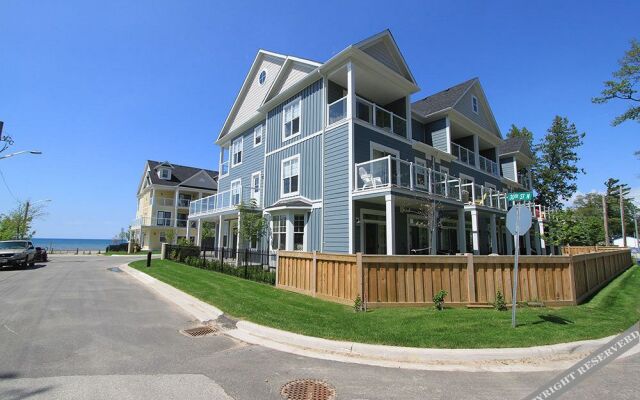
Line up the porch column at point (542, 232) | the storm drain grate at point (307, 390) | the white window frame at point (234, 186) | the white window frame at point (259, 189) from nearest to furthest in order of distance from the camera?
the storm drain grate at point (307, 390), the white window frame at point (259, 189), the white window frame at point (234, 186), the porch column at point (542, 232)

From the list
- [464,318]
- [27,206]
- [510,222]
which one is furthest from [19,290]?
[27,206]

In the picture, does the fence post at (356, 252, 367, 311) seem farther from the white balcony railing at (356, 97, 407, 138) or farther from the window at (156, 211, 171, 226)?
the window at (156, 211, 171, 226)

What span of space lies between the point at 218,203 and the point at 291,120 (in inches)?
349

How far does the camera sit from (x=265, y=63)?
2131 cm

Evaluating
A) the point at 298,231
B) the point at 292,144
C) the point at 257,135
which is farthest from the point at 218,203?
the point at 298,231

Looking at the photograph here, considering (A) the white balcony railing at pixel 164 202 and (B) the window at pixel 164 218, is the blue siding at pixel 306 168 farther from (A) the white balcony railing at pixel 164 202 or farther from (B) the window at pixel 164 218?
(A) the white balcony railing at pixel 164 202

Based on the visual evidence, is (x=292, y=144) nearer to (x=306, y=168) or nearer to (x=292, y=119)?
(x=292, y=119)

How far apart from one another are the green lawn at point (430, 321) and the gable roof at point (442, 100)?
14.5 metres

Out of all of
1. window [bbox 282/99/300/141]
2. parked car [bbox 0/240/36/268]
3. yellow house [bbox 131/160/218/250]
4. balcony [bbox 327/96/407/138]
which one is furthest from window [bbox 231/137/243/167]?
yellow house [bbox 131/160/218/250]

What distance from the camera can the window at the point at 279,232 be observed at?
17.3m

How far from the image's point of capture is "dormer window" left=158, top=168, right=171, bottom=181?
155 ft

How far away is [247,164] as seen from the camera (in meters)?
22.8

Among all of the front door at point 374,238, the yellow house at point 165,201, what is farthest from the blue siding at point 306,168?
the yellow house at point 165,201

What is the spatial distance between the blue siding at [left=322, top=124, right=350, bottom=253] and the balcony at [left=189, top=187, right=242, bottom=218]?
25.1 feet
